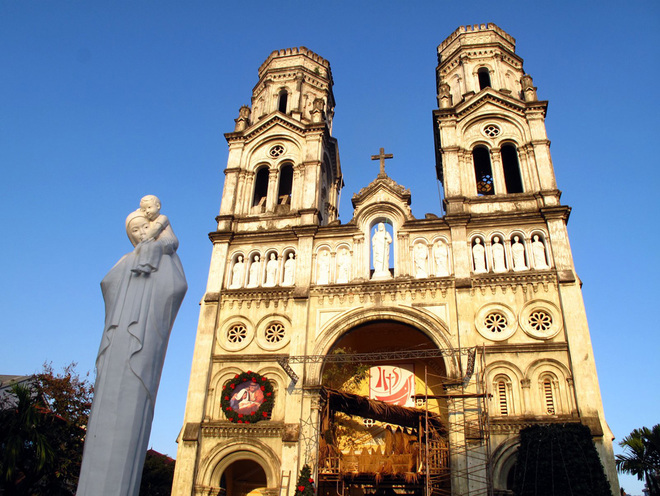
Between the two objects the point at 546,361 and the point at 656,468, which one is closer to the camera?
the point at 656,468

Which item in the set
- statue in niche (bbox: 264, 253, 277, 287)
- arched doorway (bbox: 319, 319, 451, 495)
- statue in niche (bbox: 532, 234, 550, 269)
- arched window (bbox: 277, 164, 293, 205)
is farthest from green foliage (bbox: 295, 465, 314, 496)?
arched window (bbox: 277, 164, 293, 205)

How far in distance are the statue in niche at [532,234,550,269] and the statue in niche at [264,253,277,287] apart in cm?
1095

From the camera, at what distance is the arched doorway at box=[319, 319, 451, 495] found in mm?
20672

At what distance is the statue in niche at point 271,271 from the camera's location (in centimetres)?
2423

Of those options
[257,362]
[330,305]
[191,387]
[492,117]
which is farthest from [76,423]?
[492,117]

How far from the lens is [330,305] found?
22.8 m

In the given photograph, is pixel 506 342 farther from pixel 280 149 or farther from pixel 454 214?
pixel 280 149

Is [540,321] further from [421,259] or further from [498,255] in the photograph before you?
[421,259]

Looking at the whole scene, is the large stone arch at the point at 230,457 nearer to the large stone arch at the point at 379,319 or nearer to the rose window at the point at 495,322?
the large stone arch at the point at 379,319

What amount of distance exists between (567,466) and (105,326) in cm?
1266

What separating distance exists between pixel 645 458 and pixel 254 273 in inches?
647

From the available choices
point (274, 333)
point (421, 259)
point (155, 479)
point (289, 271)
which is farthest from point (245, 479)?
point (421, 259)

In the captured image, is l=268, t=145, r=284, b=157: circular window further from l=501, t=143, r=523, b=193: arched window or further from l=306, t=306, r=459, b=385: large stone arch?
l=501, t=143, r=523, b=193: arched window

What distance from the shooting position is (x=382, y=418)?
22.2 m
